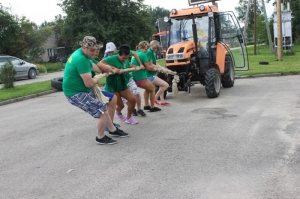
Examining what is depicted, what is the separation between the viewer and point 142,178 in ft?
15.5

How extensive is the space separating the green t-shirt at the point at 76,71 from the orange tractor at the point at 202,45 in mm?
4862

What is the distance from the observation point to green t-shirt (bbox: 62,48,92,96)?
5707mm

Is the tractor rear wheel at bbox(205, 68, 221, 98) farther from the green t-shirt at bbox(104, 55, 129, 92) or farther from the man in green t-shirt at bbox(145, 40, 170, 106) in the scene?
the green t-shirt at bbox(104, 55, 129, 92)

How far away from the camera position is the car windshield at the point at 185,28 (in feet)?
36.7

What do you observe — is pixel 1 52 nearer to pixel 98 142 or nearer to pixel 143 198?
pixel 98 142

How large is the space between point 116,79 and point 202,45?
4.56 meters

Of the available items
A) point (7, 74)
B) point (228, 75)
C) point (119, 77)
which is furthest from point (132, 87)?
point (7, 74)

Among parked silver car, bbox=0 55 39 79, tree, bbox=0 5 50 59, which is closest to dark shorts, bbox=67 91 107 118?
parked silver car, bbox=0 55 39 79

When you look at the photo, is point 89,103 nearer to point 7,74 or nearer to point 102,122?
point 102,122

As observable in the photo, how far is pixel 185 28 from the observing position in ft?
37.5

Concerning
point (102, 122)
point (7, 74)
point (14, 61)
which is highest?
point (14, 61)

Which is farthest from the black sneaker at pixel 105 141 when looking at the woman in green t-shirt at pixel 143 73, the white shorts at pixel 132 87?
the woman in green t-shirt at pixel 143 73

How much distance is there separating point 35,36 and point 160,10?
6986 centimetres

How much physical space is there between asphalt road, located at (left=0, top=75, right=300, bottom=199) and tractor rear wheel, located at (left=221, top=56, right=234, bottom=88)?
255 centimetres
